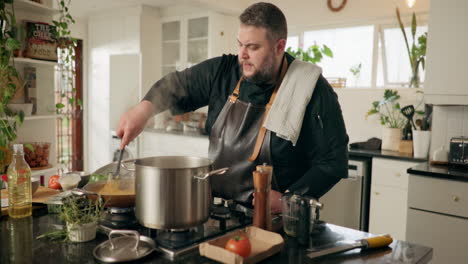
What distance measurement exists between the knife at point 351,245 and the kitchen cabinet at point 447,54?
2277 millimetres

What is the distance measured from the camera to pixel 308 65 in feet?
5.77

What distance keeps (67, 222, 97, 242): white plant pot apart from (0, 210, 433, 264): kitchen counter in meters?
0.02

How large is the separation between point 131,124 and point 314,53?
3198 millimetres

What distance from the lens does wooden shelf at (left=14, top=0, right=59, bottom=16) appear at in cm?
270

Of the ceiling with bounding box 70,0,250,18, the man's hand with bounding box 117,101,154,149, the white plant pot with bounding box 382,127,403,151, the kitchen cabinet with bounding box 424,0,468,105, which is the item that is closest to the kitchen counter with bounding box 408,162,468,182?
the kitchen cabinet with bounding box 424,0,468,105

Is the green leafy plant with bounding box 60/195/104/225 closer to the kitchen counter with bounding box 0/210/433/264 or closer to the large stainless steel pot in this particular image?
the kitchen counter with bounding box 0/210/433/264

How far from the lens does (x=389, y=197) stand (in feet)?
11.3

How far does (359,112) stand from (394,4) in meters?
1.10

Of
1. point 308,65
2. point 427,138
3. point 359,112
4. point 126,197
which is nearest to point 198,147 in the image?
point 359,112

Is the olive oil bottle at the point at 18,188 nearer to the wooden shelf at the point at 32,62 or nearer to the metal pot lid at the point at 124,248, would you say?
the metal pot lid at the point at 124,248

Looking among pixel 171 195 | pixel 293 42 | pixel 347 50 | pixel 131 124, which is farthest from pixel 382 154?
pixel 171 195

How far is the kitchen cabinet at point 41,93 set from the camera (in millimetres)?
2818

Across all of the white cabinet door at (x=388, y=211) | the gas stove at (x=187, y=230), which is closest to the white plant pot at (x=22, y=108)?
the gas stove at (x=187, y=230)

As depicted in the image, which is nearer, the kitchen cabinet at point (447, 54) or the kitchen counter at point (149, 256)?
the kitchen counter at point (149, 256)
